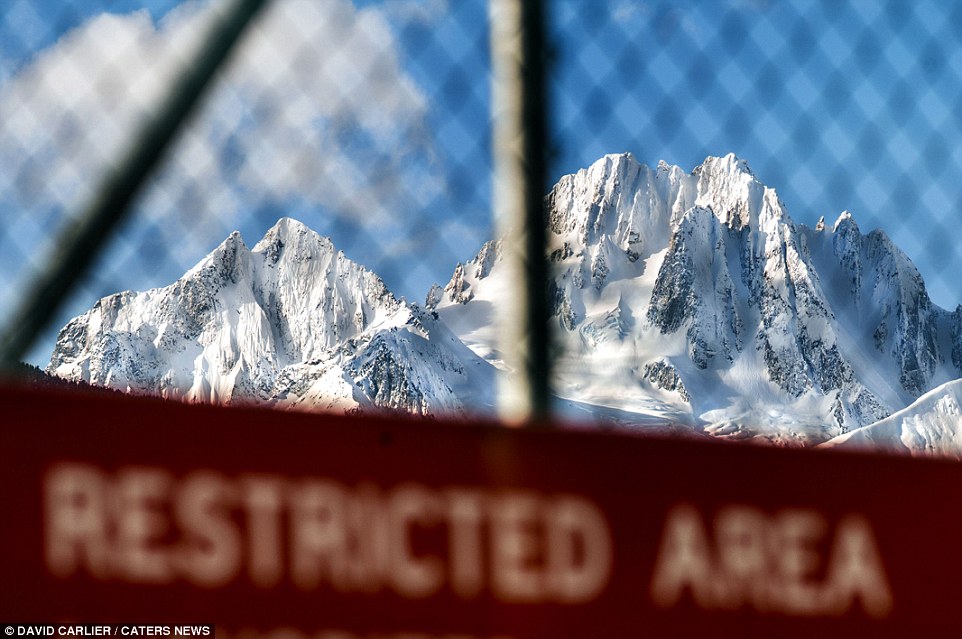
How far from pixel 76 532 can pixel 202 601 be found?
17 centimetres

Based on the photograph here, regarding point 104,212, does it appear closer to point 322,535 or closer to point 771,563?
point 322,535

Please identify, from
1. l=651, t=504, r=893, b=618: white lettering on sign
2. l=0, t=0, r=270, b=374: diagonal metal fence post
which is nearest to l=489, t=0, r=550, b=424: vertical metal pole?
l=651, t=504, r=893, b=618: white lettering on sign

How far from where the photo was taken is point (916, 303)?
639 ft

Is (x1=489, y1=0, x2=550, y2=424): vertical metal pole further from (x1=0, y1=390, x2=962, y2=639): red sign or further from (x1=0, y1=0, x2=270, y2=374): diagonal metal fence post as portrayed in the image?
(x1=0, y1=0, x2=270, y2=374): diagonal metal fence post

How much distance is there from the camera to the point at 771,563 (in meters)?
1.91

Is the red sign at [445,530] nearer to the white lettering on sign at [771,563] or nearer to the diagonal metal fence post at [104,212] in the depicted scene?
the white lettering on sign at [771,563]

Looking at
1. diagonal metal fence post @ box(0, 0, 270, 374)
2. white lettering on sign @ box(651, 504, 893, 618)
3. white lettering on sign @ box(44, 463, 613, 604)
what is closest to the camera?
white lettering on sign @ box(44, 463, 613, 604)

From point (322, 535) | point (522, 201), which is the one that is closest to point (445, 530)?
point (322, 535)

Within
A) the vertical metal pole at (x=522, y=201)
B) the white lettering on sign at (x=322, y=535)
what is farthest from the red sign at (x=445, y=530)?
the vertical metal pole at (x=522, y=201)

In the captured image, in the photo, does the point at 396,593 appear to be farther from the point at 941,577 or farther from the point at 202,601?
the point at 941,577

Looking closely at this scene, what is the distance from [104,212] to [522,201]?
60cm

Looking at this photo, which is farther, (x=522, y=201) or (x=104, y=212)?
(x=522, y=201)

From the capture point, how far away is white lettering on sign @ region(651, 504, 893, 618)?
1.85 meters

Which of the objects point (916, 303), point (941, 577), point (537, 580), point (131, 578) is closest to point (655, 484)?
point (537, 580)
